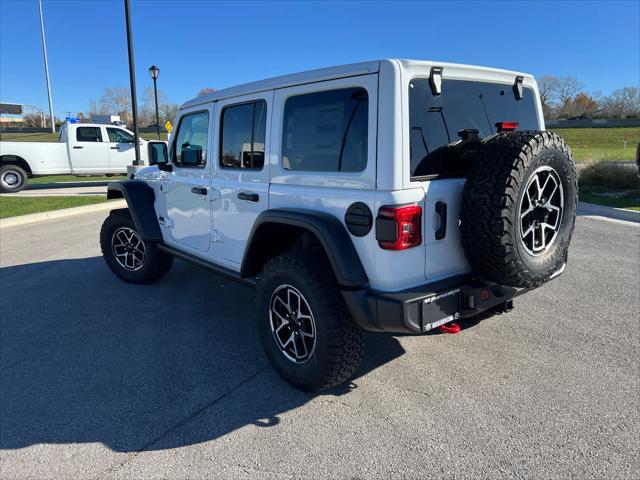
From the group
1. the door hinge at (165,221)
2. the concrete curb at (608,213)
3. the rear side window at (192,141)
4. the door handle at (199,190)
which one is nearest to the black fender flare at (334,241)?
the door handle at (199,190)

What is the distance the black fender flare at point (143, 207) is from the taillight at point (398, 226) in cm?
310

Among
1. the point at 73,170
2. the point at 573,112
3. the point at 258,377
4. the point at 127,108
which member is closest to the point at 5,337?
the point at 258,377

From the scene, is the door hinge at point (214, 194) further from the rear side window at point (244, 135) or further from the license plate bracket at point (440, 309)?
the license plate bracket at point (440, 309)

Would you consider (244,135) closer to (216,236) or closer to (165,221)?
(216,236)

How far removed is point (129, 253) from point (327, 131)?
3.51 m

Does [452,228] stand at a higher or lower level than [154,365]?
higher

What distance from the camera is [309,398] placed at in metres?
3.03

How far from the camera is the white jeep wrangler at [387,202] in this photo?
254 cm

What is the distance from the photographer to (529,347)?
3615mm

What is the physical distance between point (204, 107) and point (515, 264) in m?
2.89

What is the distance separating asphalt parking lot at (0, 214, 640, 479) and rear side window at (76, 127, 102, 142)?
1240 centimetres

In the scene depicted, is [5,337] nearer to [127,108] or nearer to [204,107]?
[204,107]

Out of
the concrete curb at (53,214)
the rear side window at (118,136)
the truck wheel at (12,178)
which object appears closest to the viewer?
the concrete curb at (53,214)

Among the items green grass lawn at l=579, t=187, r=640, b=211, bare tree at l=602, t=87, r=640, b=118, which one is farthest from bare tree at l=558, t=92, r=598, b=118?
green grass lawn at l=579, t=187, r=640, b=211
